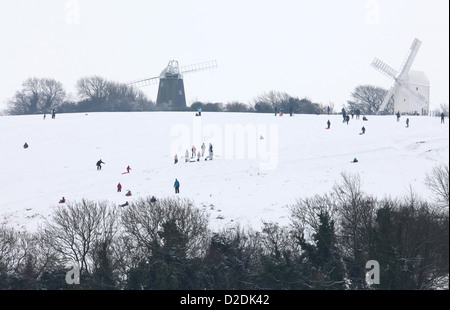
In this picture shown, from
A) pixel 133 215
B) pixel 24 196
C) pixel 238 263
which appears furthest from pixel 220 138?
pixel 238 263

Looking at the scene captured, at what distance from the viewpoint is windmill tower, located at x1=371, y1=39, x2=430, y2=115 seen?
272ft

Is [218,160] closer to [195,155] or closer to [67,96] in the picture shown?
[195,155]

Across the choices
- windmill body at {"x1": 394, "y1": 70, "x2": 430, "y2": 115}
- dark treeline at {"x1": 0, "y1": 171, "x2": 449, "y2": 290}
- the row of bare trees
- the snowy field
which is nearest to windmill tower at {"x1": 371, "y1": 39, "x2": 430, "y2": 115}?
windmill body at {"x1": 394, "y1": 70, "x2": 430, "y2": 115}

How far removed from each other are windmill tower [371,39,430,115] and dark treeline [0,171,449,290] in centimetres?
4601

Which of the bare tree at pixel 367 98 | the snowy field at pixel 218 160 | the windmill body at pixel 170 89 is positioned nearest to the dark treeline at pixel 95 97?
the bare tree at pixel 367 98

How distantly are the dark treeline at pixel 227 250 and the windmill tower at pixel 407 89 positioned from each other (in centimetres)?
4601

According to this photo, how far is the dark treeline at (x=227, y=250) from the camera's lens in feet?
91.2

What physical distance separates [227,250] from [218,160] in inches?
841

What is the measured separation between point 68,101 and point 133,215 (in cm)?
7796

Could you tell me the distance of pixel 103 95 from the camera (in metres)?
113

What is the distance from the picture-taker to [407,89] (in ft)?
272

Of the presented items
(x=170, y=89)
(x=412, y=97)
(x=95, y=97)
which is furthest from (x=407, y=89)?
(x=95, y=97)

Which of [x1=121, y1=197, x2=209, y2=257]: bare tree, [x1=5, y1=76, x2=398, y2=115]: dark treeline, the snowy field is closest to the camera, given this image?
[x1=121, y1=197, x2=209, y2=257]: bare tree

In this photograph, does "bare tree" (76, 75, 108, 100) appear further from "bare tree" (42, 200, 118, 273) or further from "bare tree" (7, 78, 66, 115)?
"bare tree" (42, 200, 118, 273)
